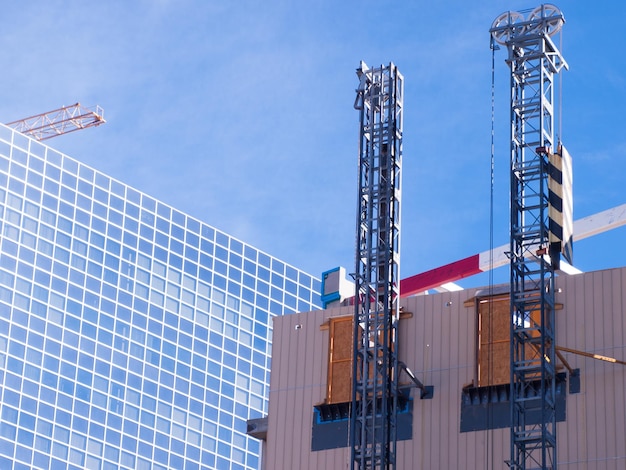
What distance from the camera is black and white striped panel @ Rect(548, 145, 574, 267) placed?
204ft

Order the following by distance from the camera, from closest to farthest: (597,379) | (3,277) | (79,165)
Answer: (597,379) < (3,277) < (79,165)

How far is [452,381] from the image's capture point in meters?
63.2

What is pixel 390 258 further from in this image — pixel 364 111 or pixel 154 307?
pixel 154 307

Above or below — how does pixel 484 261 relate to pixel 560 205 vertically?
above

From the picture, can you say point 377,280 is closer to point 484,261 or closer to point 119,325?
point 484,261

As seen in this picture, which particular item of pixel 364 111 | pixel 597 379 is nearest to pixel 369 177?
pixel 364 111

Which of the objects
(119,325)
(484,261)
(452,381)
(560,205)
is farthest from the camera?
(119,325)

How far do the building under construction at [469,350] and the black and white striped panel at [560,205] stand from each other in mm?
53

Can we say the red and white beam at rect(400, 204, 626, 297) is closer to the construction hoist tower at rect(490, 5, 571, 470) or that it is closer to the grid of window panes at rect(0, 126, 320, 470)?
the construction hoist tower at rect(490, 5, 571, 470)

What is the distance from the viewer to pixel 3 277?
143375 millimetres

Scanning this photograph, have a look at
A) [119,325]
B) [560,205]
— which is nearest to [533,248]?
[560,205]

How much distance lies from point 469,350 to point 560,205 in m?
6.59

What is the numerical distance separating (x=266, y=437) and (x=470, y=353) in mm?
10045

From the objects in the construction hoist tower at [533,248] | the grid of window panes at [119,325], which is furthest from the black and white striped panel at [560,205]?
the grid of window panes at [119,325]
